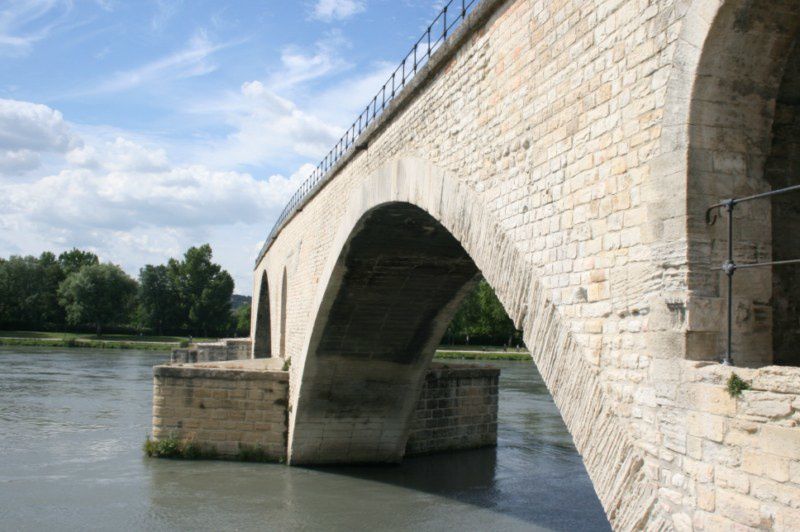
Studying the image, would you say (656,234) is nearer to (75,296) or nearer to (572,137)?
(572,137)

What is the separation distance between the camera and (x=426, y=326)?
602 inches

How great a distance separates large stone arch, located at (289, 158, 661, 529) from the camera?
4754 mm

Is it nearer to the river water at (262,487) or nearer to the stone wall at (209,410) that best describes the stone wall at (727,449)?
the river water at (262,487)

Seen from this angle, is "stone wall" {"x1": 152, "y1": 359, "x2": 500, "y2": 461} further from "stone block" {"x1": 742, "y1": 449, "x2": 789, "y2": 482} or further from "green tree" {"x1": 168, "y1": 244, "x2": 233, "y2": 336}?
"green tree" {"x1": 168, "y1": 244, "x2": 233, "y2": 336}

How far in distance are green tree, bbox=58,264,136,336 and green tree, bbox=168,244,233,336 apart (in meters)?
5.21

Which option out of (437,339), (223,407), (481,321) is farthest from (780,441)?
(481,321)

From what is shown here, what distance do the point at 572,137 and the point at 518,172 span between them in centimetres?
85

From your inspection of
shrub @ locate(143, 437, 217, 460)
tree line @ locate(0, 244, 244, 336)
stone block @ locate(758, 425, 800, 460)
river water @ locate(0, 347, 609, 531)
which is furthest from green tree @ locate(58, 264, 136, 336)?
stone block @ locate(758, 425, 800, 460)

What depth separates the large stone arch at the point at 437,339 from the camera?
4.75m

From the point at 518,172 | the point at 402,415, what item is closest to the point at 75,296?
the point at 402,415

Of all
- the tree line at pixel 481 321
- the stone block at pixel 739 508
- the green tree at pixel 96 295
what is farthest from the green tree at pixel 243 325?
the stone block at pixel 739 508

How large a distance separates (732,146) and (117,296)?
214 feet

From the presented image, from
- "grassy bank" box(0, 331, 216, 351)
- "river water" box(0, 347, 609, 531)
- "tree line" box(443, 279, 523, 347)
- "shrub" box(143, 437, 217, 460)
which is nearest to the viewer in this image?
"river water" box(0, 347, 609, 531)

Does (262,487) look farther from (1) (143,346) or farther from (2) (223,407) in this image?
(1) (143,346)
